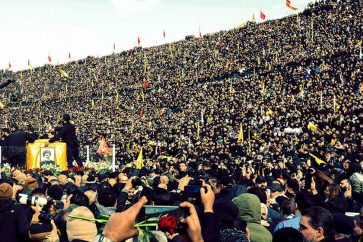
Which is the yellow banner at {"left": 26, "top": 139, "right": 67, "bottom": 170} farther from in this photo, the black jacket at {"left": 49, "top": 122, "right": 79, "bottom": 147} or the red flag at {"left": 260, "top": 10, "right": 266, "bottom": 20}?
the red flag at {"left": 260, "top": 10, "right": 266, "bottom": 20}

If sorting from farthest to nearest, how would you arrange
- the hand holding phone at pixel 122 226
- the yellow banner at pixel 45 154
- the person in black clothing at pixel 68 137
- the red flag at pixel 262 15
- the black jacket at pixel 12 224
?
1. the red flag at pixel 262 15
2. the yellow banner at pixel 45 154
3. the person in black clothing at pixel 68 137
4. the black jacket at pixel 12 224
5. the hand holding phone at pixel 122 226

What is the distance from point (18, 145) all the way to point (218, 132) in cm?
1864

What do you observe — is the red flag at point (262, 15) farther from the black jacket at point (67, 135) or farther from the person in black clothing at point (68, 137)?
the black jacket at point (67, 135)

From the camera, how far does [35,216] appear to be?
645 cm

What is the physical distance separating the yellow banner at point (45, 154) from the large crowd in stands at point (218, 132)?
1252 mm

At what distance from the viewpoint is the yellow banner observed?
17062 millimetres

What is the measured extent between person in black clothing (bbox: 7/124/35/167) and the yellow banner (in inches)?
8.2

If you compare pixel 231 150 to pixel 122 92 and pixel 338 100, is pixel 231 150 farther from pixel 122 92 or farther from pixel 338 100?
pixel 122 92

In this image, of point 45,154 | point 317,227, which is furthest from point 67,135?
point 317,227

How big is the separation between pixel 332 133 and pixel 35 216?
2040cm

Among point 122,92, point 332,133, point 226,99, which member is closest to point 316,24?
point 226,99

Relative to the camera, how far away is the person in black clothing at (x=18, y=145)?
16.7 metres

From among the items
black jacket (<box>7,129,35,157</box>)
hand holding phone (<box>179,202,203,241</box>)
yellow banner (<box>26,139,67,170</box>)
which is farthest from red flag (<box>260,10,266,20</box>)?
hand holding phone (<box>179,202,203,241</box>)

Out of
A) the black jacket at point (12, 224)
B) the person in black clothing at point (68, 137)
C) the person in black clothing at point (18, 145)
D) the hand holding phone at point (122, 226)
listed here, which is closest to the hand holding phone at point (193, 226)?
the hand holding phone at point (122, 226)
